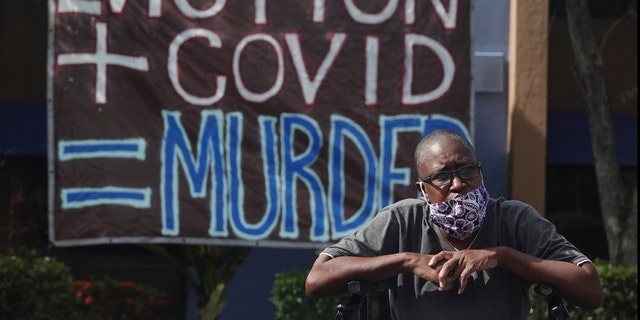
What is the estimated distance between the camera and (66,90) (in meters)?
9.34

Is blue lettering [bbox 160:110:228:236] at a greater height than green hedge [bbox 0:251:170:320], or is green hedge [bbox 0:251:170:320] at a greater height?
blue lettering [bbox 160:110:228:236]

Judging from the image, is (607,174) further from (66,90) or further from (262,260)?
(66,90)

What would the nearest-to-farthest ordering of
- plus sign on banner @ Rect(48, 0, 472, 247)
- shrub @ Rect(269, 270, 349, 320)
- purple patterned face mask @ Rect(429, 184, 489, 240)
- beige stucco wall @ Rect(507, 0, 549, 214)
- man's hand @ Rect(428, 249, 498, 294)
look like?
1. man's hand @ Rect(428, 249, 498, 294)
2. purple patterned face mask @ Rect(429, 184, 489, 240)
3. plus sign on banner @ Rect(48, 0, 472, 247)
4. shrub @ Rect(269, 270, 349, 320)
5. beige stucco wall @ Rect(507, 0, 549, 214)

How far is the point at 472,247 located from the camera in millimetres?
3768

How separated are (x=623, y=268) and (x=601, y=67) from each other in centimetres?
168

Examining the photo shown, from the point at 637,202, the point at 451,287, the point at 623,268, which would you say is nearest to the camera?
the point at 451,287

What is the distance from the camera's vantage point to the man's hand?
355 cm

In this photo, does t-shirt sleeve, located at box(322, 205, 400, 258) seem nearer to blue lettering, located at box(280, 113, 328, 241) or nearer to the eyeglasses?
the eyeglasses

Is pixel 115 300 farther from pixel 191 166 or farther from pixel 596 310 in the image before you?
pixel 596 310

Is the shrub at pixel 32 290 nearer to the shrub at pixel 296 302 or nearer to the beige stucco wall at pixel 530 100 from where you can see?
the shrub at pixel 296 302

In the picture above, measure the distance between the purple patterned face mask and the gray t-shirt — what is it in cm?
8

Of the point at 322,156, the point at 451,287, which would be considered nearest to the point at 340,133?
the point at 322,156

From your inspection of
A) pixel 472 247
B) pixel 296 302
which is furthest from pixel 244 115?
pixel 472 247

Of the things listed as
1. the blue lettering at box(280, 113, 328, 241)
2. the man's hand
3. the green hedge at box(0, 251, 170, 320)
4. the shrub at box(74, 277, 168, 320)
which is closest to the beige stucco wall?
the blue lettering at box(280, 113, 328, 241)
